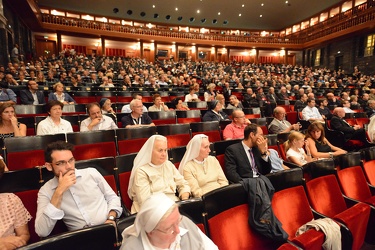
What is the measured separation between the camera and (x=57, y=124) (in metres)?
2.71

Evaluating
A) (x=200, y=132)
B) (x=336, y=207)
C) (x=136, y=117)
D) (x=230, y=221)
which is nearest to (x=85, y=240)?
(x=230, y=221)

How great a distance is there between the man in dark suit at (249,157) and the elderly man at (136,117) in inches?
56.0

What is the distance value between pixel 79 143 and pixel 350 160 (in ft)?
8.21

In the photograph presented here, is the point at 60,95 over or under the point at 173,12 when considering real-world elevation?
under

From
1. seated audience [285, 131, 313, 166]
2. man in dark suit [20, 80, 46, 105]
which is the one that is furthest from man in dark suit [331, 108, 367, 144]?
man in dark suit [20, 80, 46, 105]

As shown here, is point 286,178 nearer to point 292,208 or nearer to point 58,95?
point 292,208

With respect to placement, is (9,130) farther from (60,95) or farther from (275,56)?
(275,56)

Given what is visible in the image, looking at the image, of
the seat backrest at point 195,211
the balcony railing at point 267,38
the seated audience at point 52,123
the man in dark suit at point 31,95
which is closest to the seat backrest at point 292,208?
the seat backrest at point 195,211

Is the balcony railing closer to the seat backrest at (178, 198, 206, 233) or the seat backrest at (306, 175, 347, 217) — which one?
the seat backrest at (306, 175, 347, 217)

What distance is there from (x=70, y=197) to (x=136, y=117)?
201cm

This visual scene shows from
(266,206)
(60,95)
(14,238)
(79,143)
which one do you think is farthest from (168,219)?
(60,95)

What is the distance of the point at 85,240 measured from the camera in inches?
37.4

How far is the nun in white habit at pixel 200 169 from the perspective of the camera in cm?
189

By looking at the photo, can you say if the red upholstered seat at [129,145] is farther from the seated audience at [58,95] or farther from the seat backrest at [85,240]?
the seated audience at [58,95]
